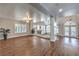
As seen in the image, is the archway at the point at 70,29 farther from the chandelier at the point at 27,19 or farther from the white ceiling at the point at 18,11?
the chandelier at the point at 27,19

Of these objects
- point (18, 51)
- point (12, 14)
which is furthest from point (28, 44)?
point (12, 14)

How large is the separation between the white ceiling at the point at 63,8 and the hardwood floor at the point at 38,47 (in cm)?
86

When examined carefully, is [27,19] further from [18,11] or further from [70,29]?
[70,29]

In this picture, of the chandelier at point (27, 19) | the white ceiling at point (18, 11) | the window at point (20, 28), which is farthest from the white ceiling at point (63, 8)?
the window at point (20, 28)

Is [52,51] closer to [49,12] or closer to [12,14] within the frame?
[49,12]

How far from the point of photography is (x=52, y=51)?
3109mm

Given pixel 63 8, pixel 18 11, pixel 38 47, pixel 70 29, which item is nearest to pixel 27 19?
pixel 18 11

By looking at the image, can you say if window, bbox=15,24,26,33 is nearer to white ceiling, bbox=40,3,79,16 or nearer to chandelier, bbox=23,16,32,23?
chandelier, bbox=23,16,32,23

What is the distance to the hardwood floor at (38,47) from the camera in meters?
3.06

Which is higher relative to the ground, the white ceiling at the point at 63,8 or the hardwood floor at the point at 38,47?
the white ceiling at the point at 63,8

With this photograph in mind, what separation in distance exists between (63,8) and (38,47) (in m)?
1.52

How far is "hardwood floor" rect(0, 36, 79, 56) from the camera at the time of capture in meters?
3.06

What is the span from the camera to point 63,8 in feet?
10.5

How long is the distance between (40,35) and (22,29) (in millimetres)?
662
